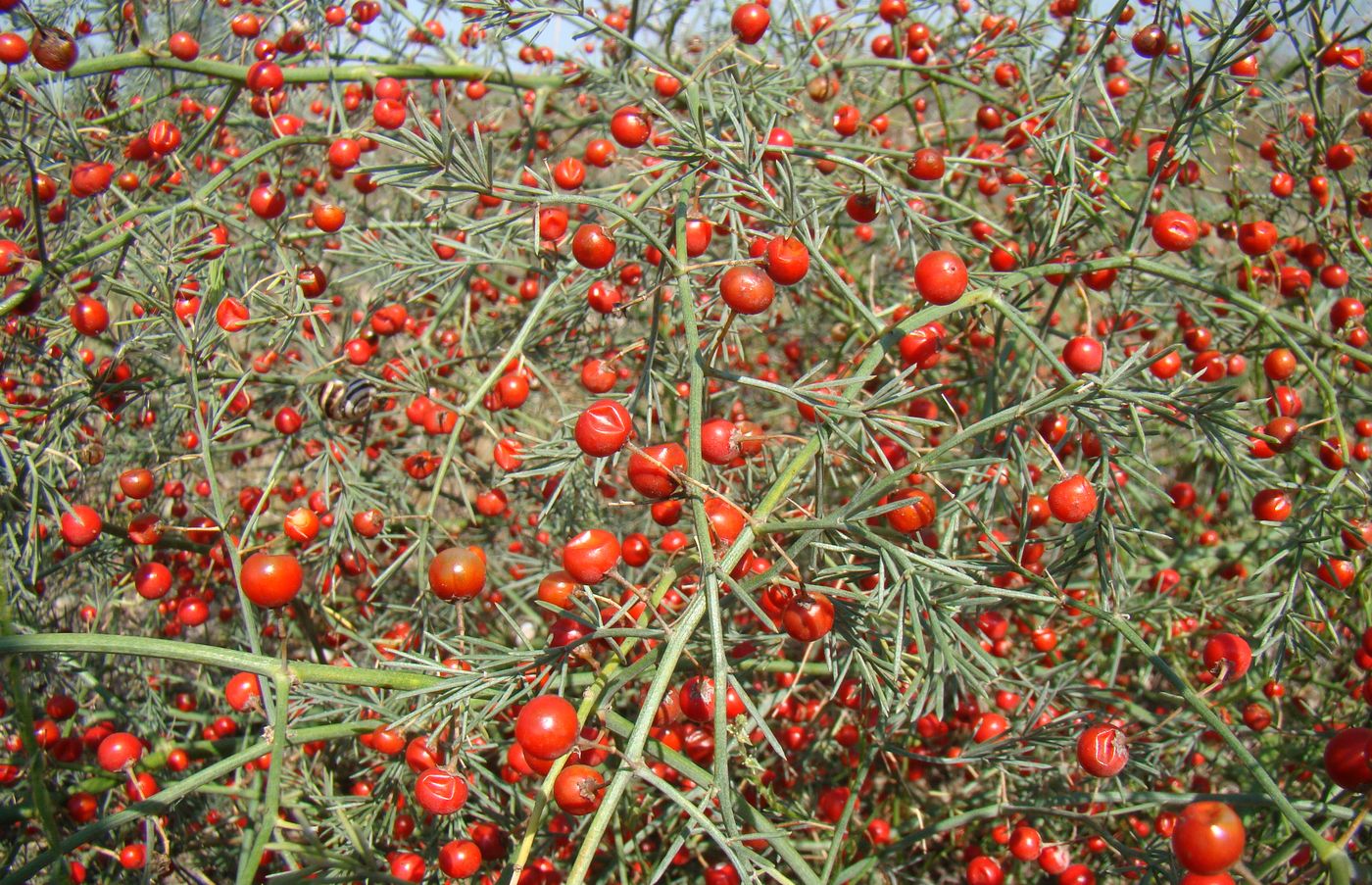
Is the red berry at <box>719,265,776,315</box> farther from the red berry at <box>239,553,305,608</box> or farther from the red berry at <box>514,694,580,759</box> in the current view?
the red berry at <box>239,553,305,608</box>

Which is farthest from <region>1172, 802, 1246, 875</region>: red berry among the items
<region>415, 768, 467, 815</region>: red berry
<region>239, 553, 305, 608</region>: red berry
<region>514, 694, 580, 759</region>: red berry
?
<region>239, 553, 305, 608</region>: red berry

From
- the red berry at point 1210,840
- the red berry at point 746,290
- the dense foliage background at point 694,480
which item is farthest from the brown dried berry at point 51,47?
the red berry at point 1210,840

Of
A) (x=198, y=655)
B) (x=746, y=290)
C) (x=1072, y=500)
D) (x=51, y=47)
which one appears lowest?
(x=198, y=655)

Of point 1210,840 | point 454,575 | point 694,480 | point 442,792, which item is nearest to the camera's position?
point 1210,840

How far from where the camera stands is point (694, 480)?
1220mm

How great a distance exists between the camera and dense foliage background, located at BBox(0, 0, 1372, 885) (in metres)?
1.34

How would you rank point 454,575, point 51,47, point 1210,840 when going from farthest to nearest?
point 51,47 → point 454,575 → point 1210,840

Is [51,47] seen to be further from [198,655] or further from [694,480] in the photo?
[694,480]

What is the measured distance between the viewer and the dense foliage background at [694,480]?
1.34 m

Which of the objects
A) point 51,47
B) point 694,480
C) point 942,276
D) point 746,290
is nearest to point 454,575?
point 694,480

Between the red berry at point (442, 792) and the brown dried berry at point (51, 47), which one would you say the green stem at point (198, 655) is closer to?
the red berry at point (442, 792)

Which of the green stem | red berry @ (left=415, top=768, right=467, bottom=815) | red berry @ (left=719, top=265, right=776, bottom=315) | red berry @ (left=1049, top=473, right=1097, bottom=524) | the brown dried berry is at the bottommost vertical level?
red berry @ (left=415, top=768, right=467, bottom=815)

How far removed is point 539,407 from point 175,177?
66.3 inches

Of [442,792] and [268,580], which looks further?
[268,580]
